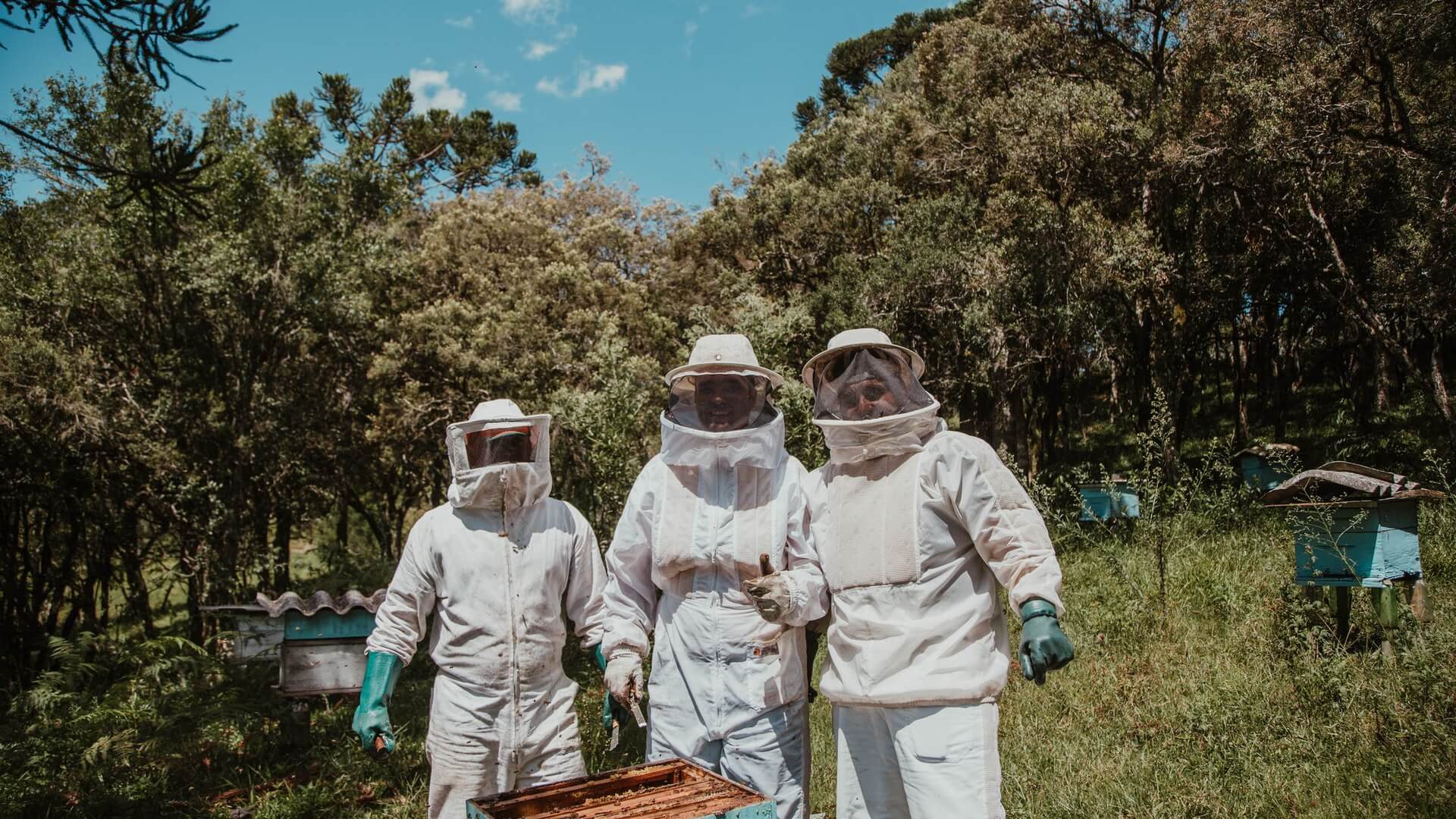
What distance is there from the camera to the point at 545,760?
3578 millimetres

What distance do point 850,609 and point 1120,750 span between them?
8.71ft

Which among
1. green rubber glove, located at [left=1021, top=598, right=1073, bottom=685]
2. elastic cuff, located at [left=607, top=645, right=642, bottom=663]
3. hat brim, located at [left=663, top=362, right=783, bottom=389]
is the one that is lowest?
elastic cuff, located at [left=607, top=645, right=642, bottom=663]

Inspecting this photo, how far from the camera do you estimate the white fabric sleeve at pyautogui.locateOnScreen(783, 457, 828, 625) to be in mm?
3273

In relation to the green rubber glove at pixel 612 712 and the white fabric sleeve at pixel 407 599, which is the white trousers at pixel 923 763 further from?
the white fabric sleeve at pixel 407 599

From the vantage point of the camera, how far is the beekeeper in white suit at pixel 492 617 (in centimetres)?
351

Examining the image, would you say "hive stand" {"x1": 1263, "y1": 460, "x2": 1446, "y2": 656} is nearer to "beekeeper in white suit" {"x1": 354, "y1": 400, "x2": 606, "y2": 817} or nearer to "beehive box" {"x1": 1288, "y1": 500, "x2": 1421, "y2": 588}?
"beehive box" {"x1": 1288, "y1": 500, "x2": 1421, "y2": 588}

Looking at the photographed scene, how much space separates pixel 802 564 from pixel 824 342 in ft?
39.9

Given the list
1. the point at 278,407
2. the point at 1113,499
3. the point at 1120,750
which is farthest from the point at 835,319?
the point at 1120,750

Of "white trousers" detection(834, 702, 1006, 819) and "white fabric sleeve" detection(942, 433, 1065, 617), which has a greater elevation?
"white fabric sleeve" detection(942, 433, 1065, 617)

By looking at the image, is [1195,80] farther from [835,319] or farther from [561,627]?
[561,627]

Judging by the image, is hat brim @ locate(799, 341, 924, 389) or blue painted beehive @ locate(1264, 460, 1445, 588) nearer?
hat brim @ locate(799, 341, 924, 389)

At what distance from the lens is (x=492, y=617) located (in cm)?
362

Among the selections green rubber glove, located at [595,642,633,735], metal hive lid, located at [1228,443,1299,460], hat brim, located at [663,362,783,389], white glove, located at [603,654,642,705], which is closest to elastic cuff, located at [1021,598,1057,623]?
hat brim, located at [663,362,783,389]

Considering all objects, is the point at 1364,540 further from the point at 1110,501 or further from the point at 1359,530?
the point at 1110,501
